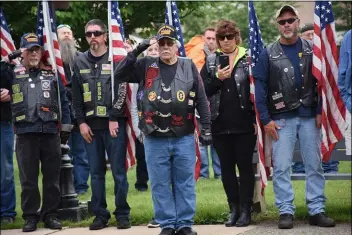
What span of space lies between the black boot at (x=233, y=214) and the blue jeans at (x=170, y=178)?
2.60 feet

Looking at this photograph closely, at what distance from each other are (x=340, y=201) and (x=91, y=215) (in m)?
3.23

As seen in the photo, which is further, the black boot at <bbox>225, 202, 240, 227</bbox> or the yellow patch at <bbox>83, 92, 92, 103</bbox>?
the yellow patch at <bbox>83, 92, 92, 103</bbox>

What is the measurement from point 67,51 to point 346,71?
4758 mm

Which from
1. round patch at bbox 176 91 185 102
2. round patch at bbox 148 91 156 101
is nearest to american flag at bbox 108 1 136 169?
round patch at bbox 148 91 156 101

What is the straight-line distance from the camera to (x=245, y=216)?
30.1ft

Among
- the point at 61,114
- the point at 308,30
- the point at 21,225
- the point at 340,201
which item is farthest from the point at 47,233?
the point at 308,30

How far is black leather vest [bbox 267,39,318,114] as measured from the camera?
8875 mm

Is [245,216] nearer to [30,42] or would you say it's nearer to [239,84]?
[239,84]

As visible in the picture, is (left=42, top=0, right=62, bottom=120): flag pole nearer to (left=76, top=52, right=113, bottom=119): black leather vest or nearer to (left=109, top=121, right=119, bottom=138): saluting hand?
(left=76, top=52, right=113, bottom=119): black leather vest

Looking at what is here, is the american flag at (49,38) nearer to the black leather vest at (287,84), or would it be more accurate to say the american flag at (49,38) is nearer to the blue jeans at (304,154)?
the black leather vest at (287,84)

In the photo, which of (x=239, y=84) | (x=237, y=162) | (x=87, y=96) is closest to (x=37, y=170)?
(x=87, y=96)

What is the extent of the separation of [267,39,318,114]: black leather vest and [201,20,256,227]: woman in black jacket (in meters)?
0.37

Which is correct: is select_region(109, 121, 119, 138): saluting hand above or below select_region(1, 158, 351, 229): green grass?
above

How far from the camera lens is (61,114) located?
994 cm
